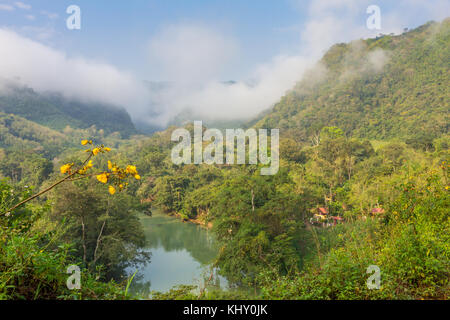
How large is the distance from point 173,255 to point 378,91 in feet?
155

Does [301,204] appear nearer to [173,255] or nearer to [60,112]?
[173,255]

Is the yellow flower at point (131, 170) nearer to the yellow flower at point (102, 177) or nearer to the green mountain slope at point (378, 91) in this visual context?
the yellow flower at point (102, 177)

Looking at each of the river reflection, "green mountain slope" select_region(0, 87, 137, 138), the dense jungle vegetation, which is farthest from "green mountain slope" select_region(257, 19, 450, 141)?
"green mountain slope" select_region(0, 87, 137, 138)

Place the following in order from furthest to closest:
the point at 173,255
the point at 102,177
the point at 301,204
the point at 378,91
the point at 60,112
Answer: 1. the point at 60,112
2. the point at 378,91
3. the point at 173,255
4. the point at 301,204
5. the point at 102,177

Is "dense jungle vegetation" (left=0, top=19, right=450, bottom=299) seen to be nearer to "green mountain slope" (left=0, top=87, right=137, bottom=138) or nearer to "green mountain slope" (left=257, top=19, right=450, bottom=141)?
"green mountain slope" (left=257, top=19, right=450, bottom=141)

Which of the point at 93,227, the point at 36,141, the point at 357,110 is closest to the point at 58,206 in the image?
the point at 93,227

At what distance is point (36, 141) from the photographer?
48719 mm

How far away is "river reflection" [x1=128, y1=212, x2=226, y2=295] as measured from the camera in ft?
27.5

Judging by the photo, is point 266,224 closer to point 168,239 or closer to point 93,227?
point 93,227

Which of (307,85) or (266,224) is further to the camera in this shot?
(307,85)

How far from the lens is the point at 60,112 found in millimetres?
78250

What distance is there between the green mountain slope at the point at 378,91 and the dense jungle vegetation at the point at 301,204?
28 centimetres

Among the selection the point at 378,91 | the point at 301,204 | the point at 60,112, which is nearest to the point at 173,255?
the point at 301,204

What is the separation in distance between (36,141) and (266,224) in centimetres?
5412
